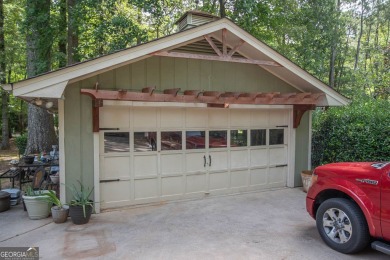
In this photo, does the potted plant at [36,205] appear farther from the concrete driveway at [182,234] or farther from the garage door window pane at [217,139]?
the garage door window pane at [217,139]

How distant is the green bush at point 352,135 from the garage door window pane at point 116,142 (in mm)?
5250

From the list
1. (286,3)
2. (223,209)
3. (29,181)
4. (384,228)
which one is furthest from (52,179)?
(286,3)

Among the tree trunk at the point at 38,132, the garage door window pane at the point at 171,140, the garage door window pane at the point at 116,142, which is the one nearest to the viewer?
the garage door window pane at the point at 116,142

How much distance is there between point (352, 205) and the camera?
3664 millimetres

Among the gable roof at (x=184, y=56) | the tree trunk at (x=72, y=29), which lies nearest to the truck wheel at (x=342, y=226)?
the gable roof at (x=184, y=56)

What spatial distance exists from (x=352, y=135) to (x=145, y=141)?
4893mm

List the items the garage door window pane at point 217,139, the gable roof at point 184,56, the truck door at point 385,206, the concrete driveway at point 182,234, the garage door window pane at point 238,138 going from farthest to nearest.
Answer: the garage door window pane at point 238,138 → the garage door window pane at point 217,139 → the gable roof at point 184,56 → the concrete driveway at point 182,234 → the truck door at point 385,206

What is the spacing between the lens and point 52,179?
20.3ft

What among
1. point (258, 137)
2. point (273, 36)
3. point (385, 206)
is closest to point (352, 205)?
point (385, 206)

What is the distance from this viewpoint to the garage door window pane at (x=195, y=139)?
6287 millimetres

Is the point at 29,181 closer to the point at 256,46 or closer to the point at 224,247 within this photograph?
the point at 224,247

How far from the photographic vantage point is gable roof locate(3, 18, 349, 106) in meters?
4.37

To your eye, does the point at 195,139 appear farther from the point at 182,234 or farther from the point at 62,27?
the point at 62,27

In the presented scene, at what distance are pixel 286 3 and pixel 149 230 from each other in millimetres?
12056
